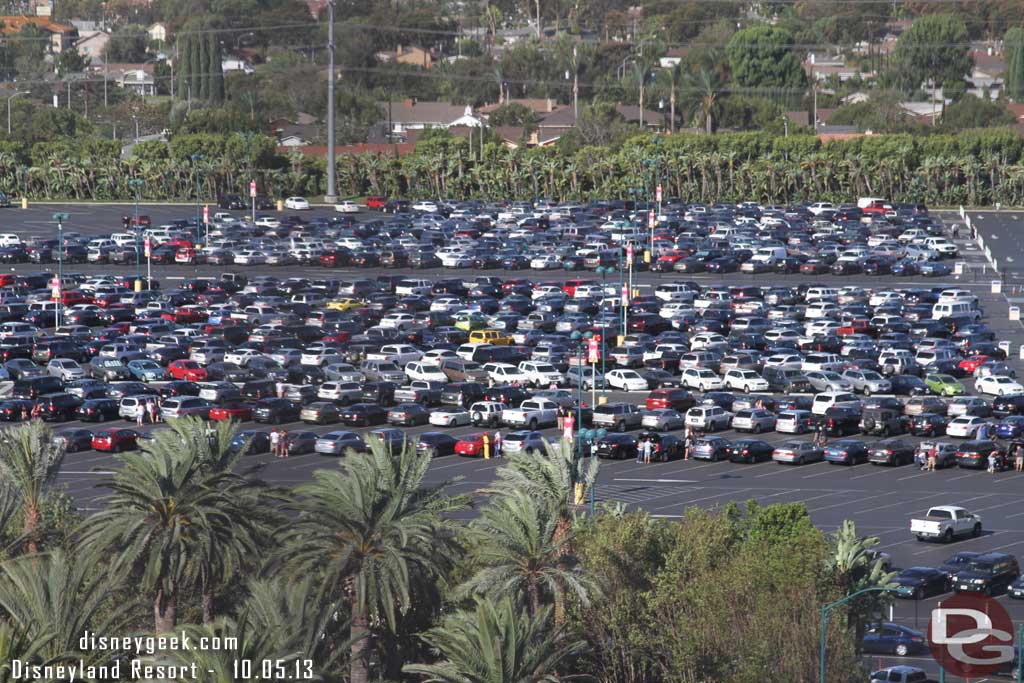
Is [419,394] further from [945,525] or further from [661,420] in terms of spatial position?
[945,525]

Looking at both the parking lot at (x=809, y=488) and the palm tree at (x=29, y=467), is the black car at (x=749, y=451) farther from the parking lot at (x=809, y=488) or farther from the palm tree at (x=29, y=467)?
the palm tree at (x=29, y=467)

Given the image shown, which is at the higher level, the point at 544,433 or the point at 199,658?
the point at 199,658

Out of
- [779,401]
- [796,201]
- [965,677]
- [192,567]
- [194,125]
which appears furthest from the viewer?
[194,125]

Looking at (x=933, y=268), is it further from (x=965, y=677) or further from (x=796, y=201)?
(x=965, y=677)

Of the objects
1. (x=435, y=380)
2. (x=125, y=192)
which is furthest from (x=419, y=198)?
(x=435, y=380)

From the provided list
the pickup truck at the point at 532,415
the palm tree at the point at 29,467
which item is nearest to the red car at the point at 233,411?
the pickup truck at the point at 532,415

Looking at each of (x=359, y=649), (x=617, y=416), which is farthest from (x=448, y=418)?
(x=359, y=649)

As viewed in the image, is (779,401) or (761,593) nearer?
(761,593)
